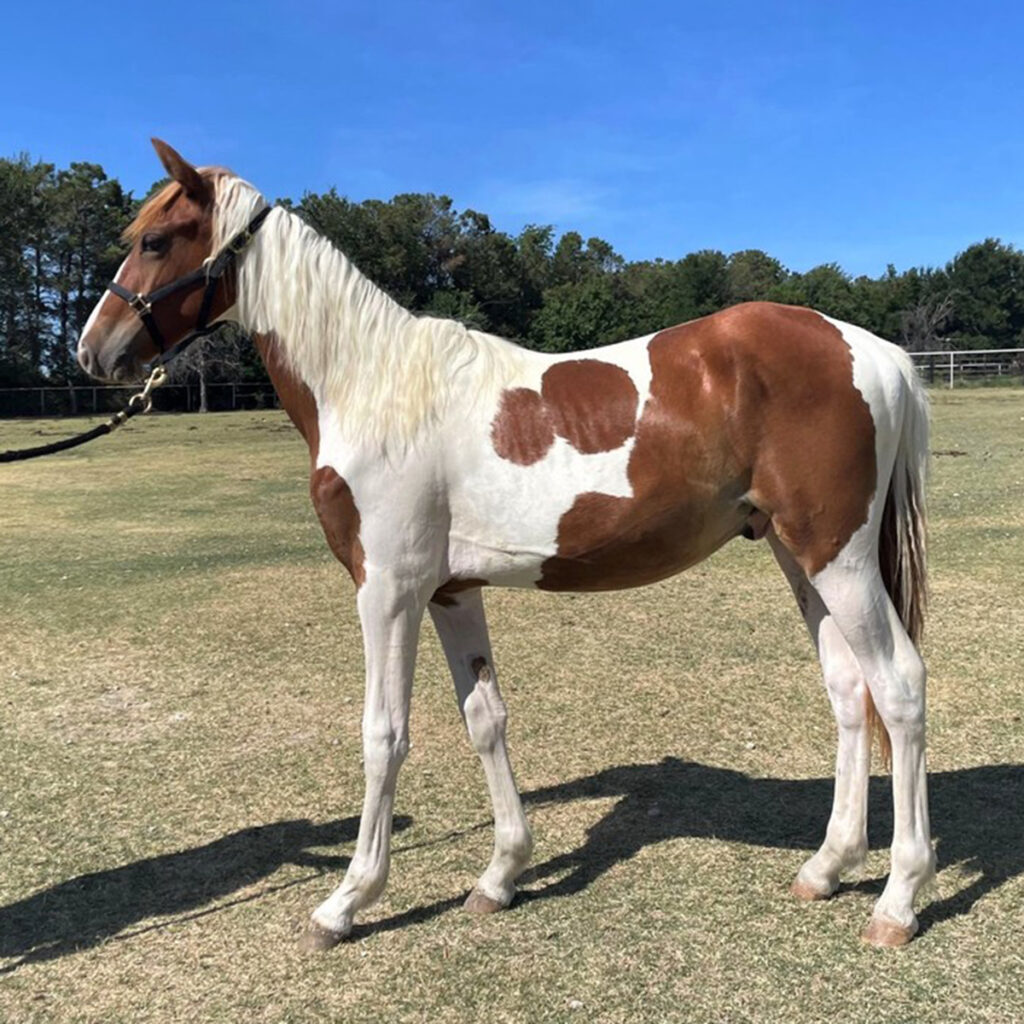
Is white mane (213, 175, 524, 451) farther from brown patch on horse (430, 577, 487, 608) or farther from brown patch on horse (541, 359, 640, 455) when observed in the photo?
brown patch on horse (430, 577, 487, 608)

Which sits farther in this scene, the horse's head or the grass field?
the horse's head

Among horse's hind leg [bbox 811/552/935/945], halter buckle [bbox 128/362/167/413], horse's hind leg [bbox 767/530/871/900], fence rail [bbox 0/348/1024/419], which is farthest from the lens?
fence rail [bbox 0/348/1024/419]

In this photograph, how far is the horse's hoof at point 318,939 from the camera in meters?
2.86

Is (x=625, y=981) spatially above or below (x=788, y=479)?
below

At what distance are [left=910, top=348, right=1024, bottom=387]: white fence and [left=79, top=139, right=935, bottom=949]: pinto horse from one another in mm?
41964

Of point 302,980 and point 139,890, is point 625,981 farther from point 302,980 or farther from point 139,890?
point 139,890

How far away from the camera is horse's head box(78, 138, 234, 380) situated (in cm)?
285

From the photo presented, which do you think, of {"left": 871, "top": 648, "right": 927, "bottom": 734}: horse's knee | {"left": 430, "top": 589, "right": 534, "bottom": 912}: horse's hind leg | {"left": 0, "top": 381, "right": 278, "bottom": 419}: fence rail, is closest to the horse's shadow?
{"left": 430, "top": 589, "right": 534, "bottom": 912}: horse's hind leg

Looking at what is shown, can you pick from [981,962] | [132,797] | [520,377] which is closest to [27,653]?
[132,797]

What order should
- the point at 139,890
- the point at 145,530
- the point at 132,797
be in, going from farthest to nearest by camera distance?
the point at 145,530 → the point at 132,797 → the point at 139,890

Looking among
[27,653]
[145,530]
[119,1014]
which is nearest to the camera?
[119,1014]

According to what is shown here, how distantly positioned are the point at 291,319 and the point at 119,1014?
7.29 feet

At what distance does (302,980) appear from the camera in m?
2.71

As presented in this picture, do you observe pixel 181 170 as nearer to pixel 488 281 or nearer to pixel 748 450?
pixel 748 450
